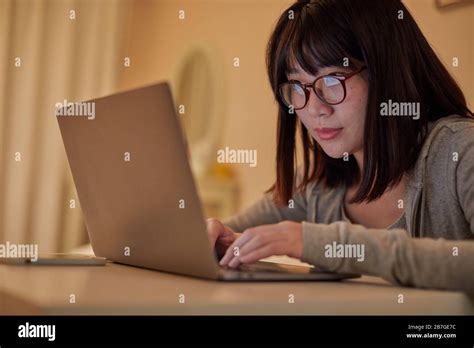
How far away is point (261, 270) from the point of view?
3.13 feet

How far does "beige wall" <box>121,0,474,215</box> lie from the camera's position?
306 cm

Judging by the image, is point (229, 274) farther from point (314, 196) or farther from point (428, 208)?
point (314, 196)

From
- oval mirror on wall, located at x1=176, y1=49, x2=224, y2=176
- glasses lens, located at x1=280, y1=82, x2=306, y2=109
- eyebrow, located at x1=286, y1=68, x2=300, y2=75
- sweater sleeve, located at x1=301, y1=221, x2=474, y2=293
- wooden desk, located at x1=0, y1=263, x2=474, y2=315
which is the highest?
oval mirror on wall, located at x1=176, y1=49, x2=224, y2=176

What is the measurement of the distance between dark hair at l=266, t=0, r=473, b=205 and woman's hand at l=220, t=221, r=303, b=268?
0.40 metres

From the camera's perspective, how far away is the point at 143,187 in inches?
38.8

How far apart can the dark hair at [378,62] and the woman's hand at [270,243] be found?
15.8 inches

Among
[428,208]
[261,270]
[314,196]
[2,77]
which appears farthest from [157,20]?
[261,270]

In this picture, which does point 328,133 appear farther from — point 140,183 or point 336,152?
point 140,183

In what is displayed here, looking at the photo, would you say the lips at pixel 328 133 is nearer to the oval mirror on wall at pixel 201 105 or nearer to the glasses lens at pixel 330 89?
the glasses lens at pixel 330 89

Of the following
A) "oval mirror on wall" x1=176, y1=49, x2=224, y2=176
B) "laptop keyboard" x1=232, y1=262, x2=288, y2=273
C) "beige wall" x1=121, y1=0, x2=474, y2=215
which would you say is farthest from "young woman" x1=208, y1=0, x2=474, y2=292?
"oval mirror on wall" x1=176, y1=49, x2=224, y2=176

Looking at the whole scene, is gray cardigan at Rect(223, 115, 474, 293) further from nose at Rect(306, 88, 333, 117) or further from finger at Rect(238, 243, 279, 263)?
nose at Rect(306, 88, 333, 117)

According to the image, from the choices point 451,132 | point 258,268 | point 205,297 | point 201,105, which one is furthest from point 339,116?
point 201,105

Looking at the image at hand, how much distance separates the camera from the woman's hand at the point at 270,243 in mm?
920

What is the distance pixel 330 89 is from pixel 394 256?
1.52 feet
